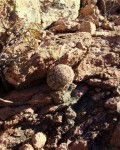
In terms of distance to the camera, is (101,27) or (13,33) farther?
(101,27)

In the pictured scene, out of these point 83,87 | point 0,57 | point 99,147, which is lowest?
point 99,147

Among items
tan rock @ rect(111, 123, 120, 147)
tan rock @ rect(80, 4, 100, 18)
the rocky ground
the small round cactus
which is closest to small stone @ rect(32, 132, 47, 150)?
the rocky ground

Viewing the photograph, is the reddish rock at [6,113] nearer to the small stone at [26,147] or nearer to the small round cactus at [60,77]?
the small stone at [26,147]

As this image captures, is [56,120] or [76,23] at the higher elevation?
[76,23]

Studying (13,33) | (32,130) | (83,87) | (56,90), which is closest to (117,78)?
(83,87)

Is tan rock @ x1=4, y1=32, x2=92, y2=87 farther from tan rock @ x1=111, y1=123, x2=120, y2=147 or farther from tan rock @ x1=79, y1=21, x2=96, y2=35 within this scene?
tan rock @ x1=111, y1=123, x2=120, y2=147

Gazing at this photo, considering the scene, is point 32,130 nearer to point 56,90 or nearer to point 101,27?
point 56,90
